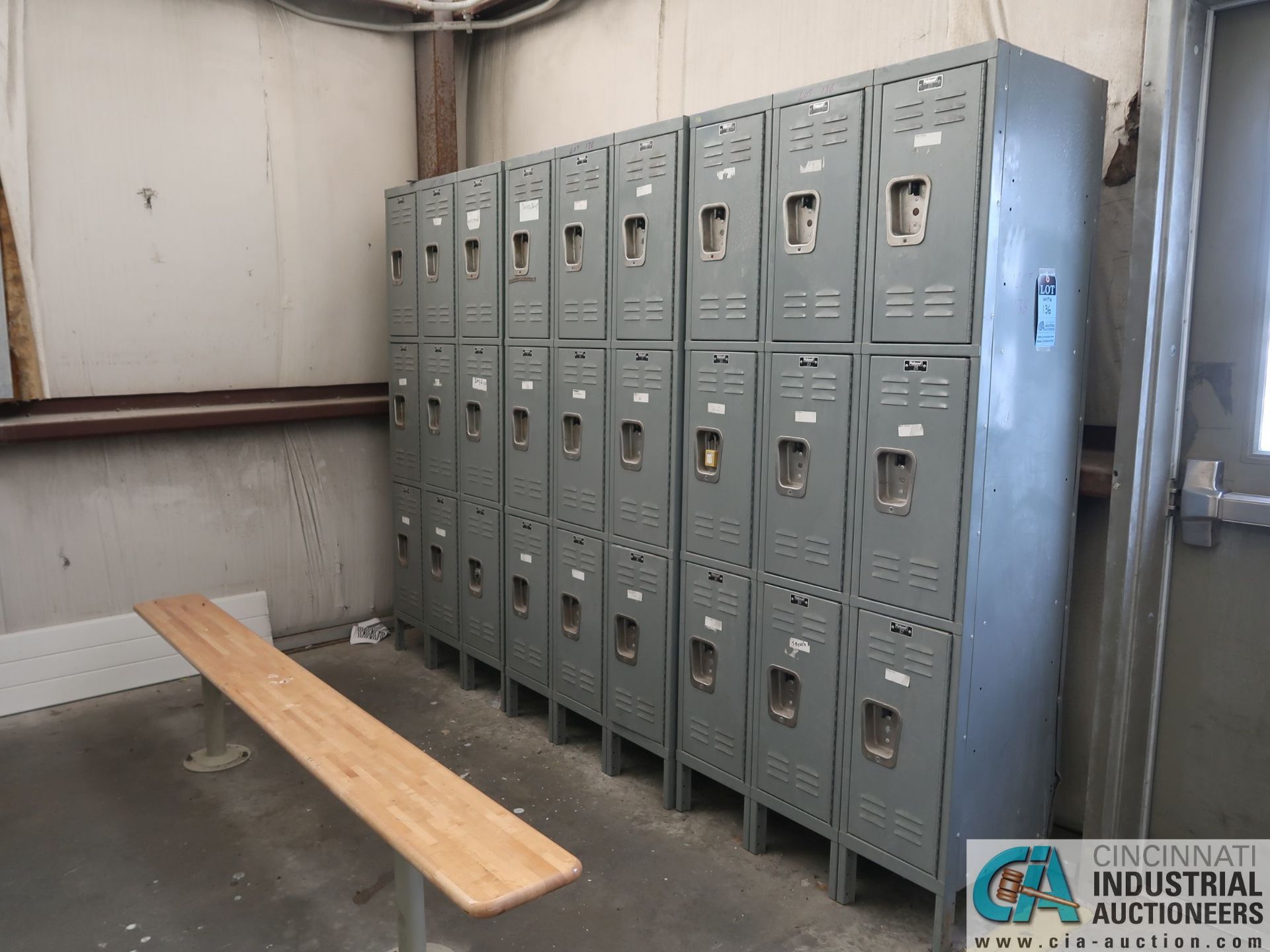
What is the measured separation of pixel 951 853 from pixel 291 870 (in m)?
2.10

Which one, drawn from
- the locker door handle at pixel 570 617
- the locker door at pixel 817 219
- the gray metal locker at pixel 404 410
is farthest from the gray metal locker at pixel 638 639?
the gray metal locker at pixel 404 410

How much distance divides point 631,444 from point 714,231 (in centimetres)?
87

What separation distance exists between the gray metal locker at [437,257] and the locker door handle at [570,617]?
1470 mm

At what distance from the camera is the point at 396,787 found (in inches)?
95.8

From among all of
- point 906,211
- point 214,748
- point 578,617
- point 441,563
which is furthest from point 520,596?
point 906,211

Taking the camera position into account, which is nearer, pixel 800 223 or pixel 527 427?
pixel 800 223

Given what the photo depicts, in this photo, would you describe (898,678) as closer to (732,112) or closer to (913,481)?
(913,481)

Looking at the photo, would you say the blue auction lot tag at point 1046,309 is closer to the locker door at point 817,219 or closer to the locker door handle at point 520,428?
the locker door at point 817,219

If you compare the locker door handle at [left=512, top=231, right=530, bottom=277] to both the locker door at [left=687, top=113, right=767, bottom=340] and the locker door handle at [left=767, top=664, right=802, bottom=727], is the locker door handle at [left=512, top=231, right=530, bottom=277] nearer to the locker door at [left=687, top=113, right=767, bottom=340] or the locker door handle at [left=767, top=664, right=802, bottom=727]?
the locker door at [left=687, top=113, right=767, bottom=340]

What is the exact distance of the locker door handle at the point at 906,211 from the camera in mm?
2643

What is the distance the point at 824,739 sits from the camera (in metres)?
3.02

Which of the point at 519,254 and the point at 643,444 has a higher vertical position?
the point at 519,254

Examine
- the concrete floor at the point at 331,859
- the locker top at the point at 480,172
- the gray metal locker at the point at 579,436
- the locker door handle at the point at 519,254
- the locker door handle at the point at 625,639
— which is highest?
the locker top at the point at 480,172

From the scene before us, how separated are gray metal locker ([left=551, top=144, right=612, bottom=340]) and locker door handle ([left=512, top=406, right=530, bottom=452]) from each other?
45 cm
